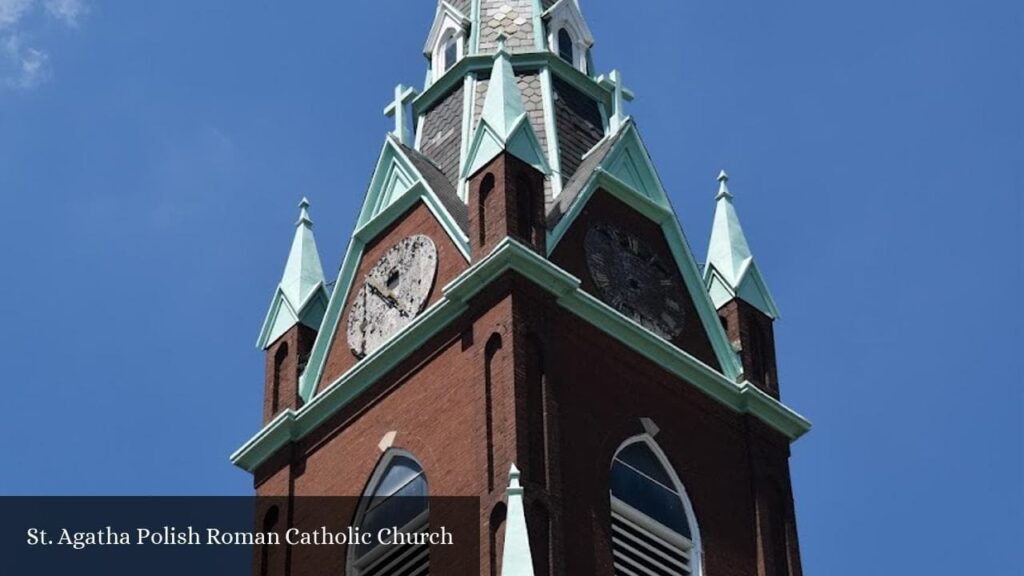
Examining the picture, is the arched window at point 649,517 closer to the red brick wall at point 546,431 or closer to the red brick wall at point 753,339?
the red brick wall at point 546,431

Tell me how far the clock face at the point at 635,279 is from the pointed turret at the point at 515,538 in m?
6.24

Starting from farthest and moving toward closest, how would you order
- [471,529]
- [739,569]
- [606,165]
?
[606,165] < [739,569] < [471,529]

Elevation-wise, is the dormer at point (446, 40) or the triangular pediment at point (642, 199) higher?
the dormer at point (446, 40)

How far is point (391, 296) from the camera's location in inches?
2042

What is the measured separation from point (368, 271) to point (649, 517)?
7483 mm

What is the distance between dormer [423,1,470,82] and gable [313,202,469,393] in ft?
15.6

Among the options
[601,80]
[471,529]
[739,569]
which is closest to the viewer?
[471,529]

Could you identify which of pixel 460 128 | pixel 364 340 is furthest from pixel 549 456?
pixel 460 128

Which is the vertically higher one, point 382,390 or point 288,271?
point 288,271

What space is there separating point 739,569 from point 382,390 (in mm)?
6630

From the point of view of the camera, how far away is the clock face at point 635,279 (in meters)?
51.4

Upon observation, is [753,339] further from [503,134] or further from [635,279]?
[503,134]

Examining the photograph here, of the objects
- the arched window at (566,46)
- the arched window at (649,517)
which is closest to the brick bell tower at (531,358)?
the arched window at (649,517)

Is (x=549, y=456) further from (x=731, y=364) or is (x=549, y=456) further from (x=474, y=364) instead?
(x=731, y=364)
